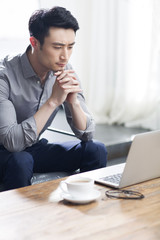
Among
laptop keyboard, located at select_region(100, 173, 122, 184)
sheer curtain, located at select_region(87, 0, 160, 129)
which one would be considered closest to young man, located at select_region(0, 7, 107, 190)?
laptop keyboard, located at select_region(100, 173, 122, 184)

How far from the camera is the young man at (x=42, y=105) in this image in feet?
6.32

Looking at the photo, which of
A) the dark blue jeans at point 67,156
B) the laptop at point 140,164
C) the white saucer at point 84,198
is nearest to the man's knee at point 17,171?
the dark blue jeans at point 67,156

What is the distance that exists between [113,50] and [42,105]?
2784 millimetres

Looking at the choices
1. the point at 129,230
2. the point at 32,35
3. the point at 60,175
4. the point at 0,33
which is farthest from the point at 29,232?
the point at 0,33

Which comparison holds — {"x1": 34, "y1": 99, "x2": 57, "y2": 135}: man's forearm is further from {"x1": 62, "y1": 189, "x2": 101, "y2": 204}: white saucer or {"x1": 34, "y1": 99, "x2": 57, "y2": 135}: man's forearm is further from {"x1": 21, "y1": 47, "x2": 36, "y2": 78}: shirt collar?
{"x1": 62, "y1": 189, "x2": 101, "y2": 204}: white saucer

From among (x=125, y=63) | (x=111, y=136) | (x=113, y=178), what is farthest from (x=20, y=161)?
(x=125, y=63)

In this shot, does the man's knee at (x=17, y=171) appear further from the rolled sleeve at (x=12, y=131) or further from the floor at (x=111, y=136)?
the floor at (x=111, y=136)

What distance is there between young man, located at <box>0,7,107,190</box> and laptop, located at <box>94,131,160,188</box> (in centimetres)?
50

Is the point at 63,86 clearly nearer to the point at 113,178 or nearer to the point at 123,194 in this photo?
the point at 113,178

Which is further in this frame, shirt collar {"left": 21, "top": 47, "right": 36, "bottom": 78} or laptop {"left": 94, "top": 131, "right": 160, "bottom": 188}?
shirt collar {"left": 21, "top": 47, "right": 36, "bottom": 78}

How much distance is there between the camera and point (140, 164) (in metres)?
1.45

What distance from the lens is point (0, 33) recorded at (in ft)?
14.0

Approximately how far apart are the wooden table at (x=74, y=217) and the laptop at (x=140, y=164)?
0.20ft

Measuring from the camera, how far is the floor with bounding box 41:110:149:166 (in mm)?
3439
